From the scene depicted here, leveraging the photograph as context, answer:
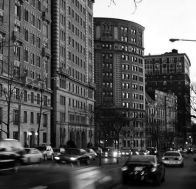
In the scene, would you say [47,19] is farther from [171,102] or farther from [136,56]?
[171,102]

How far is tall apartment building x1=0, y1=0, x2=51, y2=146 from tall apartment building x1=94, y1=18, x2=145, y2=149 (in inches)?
2589

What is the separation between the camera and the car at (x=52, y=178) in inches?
269

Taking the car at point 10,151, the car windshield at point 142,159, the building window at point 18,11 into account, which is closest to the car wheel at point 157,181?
the car windshield at point 142,159

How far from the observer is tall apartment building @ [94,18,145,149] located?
15075 centimetres

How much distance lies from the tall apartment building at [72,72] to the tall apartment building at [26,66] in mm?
3535

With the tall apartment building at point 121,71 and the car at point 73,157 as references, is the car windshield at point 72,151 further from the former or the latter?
the tall apartment building at point 121,71

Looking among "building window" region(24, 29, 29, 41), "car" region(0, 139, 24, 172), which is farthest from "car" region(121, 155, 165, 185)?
"building window" region(24, 29, 29, 41)

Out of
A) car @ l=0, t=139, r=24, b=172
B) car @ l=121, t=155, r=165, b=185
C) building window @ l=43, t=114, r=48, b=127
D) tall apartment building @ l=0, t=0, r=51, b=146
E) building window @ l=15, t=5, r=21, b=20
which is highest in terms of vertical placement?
building window @ l=15, t=5, r=21, b=20

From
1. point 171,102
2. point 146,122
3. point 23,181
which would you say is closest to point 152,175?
point 23,181

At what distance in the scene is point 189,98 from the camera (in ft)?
231

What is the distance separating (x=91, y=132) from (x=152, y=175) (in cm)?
8387

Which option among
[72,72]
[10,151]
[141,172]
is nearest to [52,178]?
[10,151]

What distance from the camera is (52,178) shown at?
7387 mm

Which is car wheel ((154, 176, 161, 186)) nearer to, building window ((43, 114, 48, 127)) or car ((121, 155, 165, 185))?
car ((121, 155, 165, 185))
